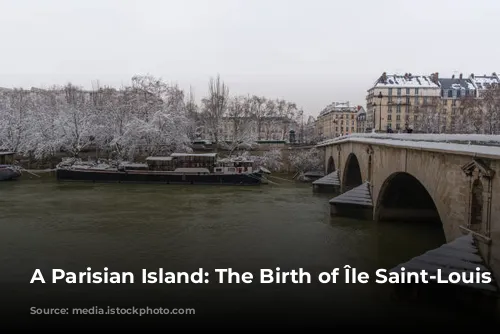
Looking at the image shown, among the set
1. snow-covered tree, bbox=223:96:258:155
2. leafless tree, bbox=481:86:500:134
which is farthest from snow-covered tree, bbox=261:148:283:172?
leafless tree, bbox=481:86:500:134

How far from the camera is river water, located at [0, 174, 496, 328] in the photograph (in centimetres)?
1264

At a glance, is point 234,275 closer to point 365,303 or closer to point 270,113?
point 365,303

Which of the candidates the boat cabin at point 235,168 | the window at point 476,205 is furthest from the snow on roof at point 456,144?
Result: the boat cabin at point 235,168

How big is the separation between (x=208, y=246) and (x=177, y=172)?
2890 cm

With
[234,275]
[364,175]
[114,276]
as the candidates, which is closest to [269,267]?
[234,275]

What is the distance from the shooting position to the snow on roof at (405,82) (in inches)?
3317

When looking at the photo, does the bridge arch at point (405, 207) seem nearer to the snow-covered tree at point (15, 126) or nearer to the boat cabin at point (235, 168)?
the boat cabin at point (235, 168)

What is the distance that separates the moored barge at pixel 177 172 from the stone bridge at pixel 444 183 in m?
20.9

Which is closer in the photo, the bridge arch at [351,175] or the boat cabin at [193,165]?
the bridge arch at [351,175]

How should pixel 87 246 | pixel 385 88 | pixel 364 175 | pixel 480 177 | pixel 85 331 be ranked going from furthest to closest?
pixel 385 88, pixel 364 175, pixel 87 246, pixel 480 177, pixel 85 331

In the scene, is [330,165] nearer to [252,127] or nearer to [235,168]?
[235,168]

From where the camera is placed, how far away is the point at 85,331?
418 inches

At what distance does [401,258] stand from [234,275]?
24.0 ft

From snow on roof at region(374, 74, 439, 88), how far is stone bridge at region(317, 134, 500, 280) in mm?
63091
